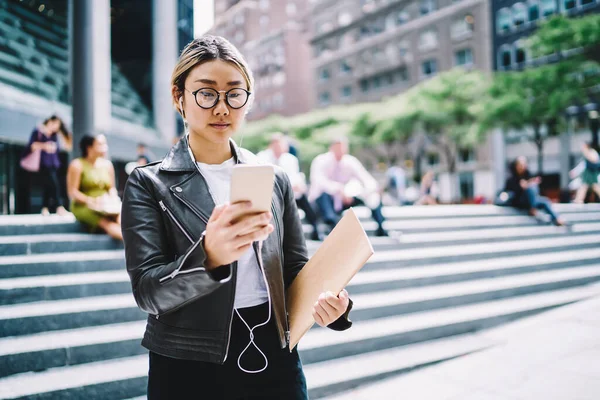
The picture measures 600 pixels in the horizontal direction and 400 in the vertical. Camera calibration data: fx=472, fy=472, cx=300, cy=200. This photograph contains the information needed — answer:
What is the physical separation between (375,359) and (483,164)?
3642 centimetres

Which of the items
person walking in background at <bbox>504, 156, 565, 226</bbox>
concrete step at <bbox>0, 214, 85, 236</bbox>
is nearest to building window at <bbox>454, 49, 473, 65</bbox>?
person walking in background at <bbox>504, 156, 565, 226</bbox>

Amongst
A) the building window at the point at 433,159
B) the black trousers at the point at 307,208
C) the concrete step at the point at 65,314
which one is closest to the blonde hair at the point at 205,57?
the concrete step at the point at 65,314

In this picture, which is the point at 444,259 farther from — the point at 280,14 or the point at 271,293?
the point at 280,14

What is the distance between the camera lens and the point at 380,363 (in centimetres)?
437

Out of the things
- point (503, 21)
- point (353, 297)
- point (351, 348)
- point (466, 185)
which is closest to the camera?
point (351, 348)

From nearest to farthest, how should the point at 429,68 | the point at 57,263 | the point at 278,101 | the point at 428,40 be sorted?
the point at 57,263, the point at 428,40, the point at 429,68, the point at 278,101

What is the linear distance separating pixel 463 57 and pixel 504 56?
15.0 ft

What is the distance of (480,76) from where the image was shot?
2984 centimetres

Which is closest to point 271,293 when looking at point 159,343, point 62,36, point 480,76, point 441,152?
point 159,343

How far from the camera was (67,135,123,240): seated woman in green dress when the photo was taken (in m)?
5.63

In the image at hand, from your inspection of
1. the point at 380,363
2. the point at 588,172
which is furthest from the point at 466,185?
the point at 380,363

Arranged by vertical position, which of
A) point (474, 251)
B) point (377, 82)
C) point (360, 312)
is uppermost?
point (377, 82)

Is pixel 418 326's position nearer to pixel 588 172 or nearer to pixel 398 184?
pixel 588 172

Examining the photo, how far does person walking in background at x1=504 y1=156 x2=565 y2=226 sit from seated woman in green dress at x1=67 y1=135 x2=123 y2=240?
7467 mm
